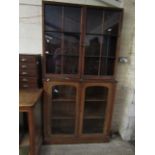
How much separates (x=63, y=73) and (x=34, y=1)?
98cm

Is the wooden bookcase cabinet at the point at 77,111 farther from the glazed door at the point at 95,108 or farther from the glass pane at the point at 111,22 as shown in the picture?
the glass pane at the point at 111,22

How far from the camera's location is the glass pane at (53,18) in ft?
6.21

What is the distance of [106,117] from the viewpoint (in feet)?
7.34

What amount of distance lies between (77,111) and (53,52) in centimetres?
83

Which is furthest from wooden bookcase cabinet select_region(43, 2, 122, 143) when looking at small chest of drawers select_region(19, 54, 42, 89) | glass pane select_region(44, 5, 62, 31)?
small chest of drawers select_region(19, 54, 42, 89)

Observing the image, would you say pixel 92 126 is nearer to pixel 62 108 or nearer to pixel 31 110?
pixel 62 108

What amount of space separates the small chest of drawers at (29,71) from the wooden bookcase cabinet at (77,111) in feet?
0.52

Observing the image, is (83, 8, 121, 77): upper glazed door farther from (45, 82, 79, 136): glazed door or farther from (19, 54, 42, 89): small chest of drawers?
(19, 54, 42, 89): small chest of drawers

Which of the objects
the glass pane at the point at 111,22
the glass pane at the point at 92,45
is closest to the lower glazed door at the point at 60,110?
the glass pane at the point at 92,45

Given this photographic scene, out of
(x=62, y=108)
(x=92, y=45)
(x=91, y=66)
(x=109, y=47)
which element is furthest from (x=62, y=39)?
(x=62, y=108)

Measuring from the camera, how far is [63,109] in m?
2.18

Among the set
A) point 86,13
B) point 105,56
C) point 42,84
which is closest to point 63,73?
point 42,84
